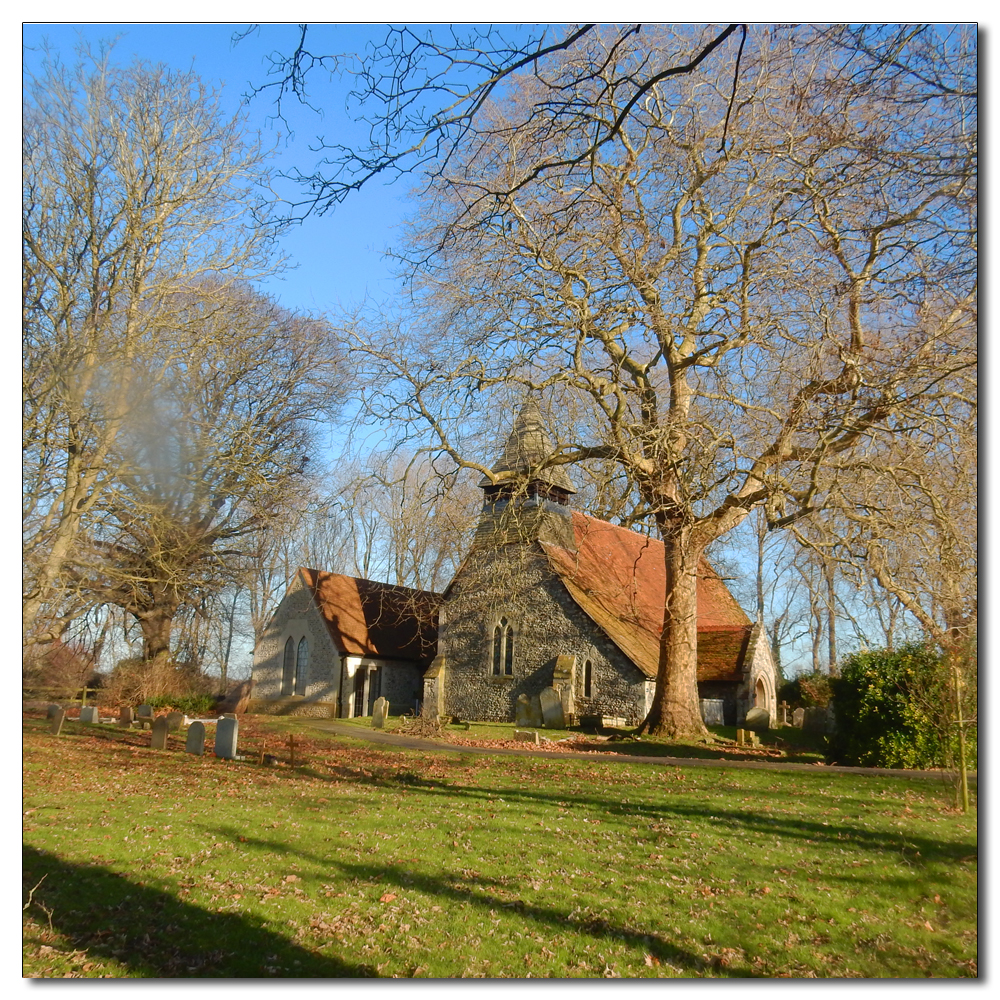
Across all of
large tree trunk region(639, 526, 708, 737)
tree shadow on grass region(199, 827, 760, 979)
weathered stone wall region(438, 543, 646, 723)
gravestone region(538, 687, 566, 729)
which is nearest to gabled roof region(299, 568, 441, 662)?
weathered stone wall region(438, 543, 646, 723)

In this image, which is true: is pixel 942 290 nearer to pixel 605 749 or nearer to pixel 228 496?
pixel 228 496

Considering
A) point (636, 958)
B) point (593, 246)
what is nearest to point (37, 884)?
point (636, 958)

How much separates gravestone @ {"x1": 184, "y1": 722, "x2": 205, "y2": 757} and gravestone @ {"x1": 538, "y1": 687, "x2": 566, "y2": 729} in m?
9.83

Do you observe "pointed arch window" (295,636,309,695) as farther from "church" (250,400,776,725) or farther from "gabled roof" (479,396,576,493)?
"gabled roof" (479,396,576,493)

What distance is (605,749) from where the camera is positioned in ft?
48.6

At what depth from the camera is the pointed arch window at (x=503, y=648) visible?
75.6 feet

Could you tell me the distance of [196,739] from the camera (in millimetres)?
12961

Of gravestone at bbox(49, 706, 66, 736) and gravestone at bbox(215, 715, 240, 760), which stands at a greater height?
gravestone at bbox(49, 706, 66, 736)

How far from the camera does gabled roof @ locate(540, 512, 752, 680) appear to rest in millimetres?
21453

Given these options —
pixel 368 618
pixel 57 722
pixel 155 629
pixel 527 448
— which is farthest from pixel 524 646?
pixel 57 722

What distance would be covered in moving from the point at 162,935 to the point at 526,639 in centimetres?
1804

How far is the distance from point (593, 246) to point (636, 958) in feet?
28.2

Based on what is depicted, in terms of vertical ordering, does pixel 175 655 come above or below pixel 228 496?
below

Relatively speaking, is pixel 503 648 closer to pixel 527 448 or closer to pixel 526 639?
pixel 526 639
